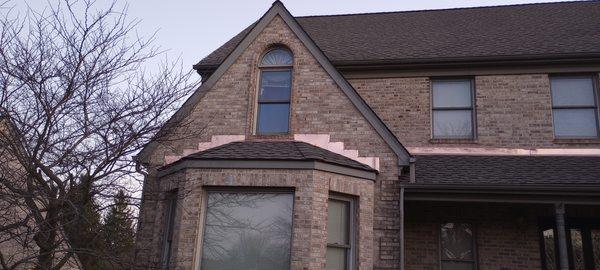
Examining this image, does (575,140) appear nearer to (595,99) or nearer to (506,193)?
(595,99)

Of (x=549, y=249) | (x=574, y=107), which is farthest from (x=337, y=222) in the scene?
(x=574, y=107)

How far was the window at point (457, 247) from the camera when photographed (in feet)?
31.6

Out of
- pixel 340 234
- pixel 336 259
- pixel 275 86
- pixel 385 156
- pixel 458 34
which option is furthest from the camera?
pixel 458 34

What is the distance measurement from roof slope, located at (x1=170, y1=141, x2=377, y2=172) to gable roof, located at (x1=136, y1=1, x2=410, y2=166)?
0.64 m

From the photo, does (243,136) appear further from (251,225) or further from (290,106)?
(251,225)

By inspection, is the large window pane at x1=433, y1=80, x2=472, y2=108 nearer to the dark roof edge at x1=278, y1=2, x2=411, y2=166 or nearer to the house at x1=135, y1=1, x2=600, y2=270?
the house at x1=135, y1=1, x2=600, y2=270

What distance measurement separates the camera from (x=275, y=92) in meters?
9.77

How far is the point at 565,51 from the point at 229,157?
299 inches

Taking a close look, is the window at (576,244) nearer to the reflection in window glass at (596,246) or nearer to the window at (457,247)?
the reflection in window glass at (596,246)

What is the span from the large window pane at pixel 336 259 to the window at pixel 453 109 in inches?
161

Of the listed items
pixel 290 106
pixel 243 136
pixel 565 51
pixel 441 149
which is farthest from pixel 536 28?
pixel 243 136

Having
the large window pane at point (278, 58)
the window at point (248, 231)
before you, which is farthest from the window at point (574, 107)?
the window at point (248, 231)

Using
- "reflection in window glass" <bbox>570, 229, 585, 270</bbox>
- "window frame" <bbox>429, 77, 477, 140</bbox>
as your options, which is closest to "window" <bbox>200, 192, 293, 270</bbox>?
"window frame" <bbox>429, 77, 477, 140</bbox>

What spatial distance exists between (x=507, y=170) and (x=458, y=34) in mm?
4851
